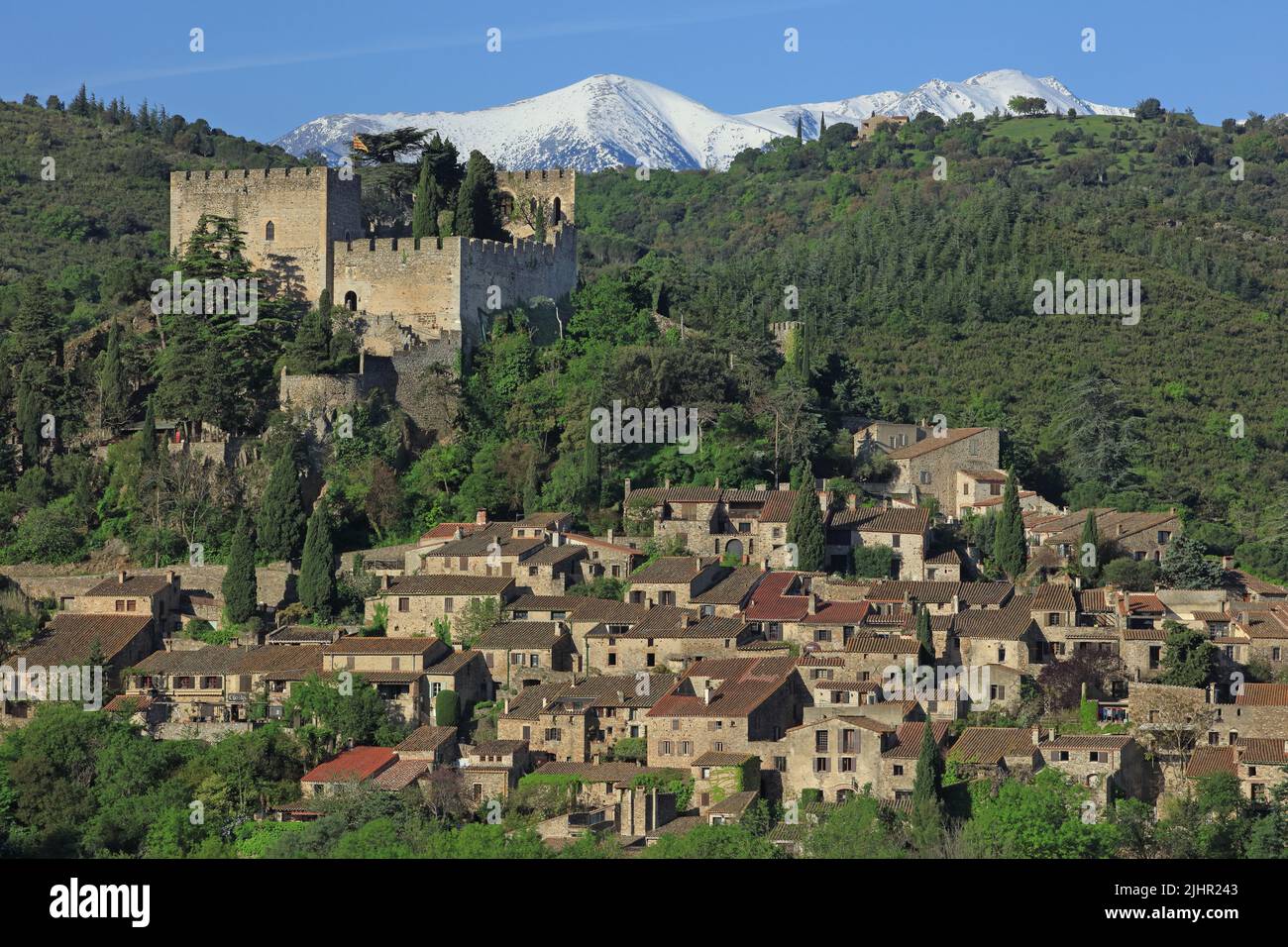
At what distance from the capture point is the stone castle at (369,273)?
5003 centimetres

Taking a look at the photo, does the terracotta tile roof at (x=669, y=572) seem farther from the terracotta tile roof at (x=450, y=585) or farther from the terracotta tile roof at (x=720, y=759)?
the terracotta tile roof at (x=720, y=759)

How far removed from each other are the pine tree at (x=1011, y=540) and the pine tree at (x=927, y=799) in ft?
35.4

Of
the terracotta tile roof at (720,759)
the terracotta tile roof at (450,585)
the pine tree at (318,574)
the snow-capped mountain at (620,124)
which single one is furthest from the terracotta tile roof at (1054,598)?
the snow-capped mountain at (620,124)

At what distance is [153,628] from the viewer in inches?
1734

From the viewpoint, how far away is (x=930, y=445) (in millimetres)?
51375

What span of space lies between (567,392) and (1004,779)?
1812 cm

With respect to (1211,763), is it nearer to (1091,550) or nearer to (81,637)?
(1091,550)

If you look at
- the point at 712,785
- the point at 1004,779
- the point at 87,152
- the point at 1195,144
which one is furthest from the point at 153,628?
the point at 1195,144

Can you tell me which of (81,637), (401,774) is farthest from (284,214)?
(401,774)

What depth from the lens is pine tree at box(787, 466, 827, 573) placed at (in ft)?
147

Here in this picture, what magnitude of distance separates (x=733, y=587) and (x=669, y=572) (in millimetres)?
1372

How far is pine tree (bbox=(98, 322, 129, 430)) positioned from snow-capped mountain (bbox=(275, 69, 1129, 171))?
94981mm

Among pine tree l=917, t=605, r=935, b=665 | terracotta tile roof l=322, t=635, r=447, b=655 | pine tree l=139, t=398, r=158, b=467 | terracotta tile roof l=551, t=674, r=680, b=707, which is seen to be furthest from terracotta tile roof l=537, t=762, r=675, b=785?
pine tree l=139, t=398, r=158, b=467

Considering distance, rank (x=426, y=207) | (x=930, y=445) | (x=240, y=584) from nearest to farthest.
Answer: (x=240, y=584)
(x=930, y=445)
(x=426, y=207)
